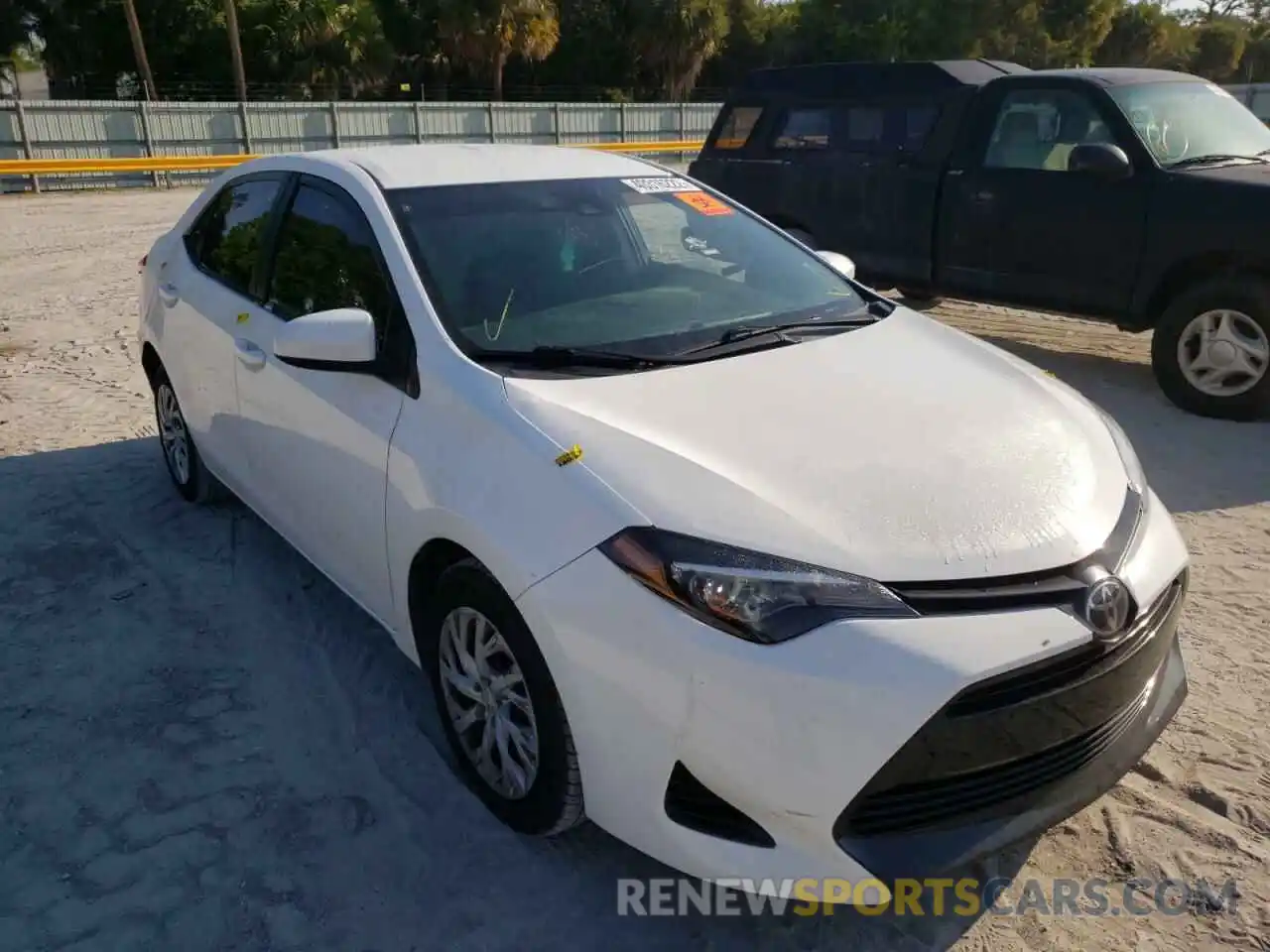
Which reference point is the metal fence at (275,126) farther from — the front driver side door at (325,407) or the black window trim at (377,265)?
the front driver side door at (325,407)

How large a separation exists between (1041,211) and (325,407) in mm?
5245

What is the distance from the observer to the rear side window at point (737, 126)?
8953mm

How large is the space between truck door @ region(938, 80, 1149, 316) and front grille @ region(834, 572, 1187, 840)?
4.69 m

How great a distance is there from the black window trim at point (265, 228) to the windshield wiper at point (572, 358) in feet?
4.68

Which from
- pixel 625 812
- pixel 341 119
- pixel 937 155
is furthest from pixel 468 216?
pixel 341 119

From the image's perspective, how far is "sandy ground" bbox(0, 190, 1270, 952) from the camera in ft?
8.31

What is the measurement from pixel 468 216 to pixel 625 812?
6.41 ft

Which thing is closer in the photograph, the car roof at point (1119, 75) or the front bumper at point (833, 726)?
the front bumper at point (833, 726)

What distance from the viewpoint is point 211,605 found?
162 inches

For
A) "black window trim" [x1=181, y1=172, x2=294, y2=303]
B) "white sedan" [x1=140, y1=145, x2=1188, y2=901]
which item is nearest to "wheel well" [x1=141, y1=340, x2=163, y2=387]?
"black window trim" [x1=181, y1=172, x2=294, y2=303]

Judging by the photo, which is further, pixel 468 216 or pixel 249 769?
pixel 468 216

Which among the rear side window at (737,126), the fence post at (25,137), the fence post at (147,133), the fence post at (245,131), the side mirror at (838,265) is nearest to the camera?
the side mirror at (838,265)

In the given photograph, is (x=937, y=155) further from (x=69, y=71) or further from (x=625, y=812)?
(x=69, y=71)

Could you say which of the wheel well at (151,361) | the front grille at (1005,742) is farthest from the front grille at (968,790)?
the wheel well at (151,361)
